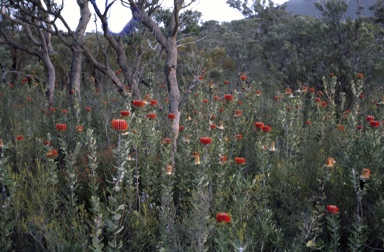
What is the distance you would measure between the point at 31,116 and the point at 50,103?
60.6 inches

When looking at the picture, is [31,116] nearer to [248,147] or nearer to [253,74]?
[248,147]

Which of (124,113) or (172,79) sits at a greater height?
(172,79)

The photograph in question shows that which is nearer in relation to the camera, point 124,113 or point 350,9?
point 124,113

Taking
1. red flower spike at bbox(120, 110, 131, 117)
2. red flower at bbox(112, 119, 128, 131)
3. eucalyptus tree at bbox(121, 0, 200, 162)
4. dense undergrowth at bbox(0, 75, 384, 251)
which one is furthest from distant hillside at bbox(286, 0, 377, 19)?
red flower at bbox(112, 119, 128, 131)

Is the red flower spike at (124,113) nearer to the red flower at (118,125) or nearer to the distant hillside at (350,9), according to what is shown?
the red flower at (118,125)

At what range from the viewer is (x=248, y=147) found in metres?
4.64

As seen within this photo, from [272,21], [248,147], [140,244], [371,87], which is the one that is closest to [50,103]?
[248,147]

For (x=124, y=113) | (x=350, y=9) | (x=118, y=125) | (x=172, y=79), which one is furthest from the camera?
(x=350, y=9)

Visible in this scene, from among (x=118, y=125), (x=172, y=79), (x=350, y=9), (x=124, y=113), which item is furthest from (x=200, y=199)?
(x=350, y=9)

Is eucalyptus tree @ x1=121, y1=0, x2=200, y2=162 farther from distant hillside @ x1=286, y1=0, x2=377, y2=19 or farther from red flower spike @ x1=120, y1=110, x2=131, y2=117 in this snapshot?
distant hillside @ x1=286, y1=0, x2=377, y2=19

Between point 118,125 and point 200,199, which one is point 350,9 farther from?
point 200,199

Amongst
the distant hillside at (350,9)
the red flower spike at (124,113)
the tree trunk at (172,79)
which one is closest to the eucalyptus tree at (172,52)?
the tree trunk at (172,79)

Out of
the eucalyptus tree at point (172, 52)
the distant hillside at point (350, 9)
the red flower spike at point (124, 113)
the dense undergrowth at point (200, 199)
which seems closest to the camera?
the dense undergrowth at point (200, 199)

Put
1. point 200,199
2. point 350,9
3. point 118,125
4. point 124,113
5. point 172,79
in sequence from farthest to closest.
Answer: point 350,9 → point 172,79 → point 124,113 → point 118,125 → point 200,199
